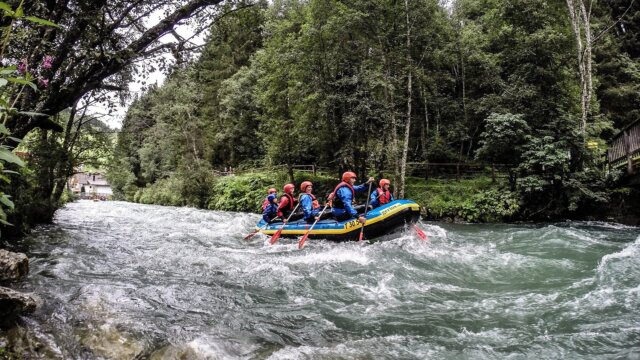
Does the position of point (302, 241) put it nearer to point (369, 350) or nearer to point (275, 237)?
point (275, 237)

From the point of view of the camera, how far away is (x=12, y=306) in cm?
386

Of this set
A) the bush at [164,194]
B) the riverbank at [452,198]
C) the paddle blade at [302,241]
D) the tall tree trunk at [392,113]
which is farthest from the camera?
the bush at [164,194]

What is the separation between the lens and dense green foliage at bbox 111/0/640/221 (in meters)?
16.1

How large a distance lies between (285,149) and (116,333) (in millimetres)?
19671

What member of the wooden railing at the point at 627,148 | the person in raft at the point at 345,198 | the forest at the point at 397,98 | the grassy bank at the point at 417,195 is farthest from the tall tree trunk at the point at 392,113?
the wooden railing at the point at 627,148

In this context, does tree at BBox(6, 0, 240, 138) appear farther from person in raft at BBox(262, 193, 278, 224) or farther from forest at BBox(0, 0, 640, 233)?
person in raft at BBox(262, 193, 278, 224)

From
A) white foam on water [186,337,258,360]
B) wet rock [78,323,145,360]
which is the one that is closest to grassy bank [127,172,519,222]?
white foam on water [186,337,258,360]

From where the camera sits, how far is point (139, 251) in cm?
935

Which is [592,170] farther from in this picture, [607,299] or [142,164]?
[142,164]

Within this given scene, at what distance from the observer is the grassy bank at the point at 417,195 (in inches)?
662

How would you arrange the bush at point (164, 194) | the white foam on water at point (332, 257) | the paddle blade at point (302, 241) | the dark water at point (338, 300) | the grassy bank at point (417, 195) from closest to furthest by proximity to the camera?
1. the dark water at point (338, 300)
2. the white foam on water at point (332, 257)
3. the paddle blade at point (302, 241)
4. the grassy bank at point (417, 195)
5. the bush at point (164, 194)

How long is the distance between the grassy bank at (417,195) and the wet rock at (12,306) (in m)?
15.8

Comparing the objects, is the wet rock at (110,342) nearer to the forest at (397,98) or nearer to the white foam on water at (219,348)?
the white foam on water at (219,348)

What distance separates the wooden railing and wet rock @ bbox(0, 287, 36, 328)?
54.1 ft
